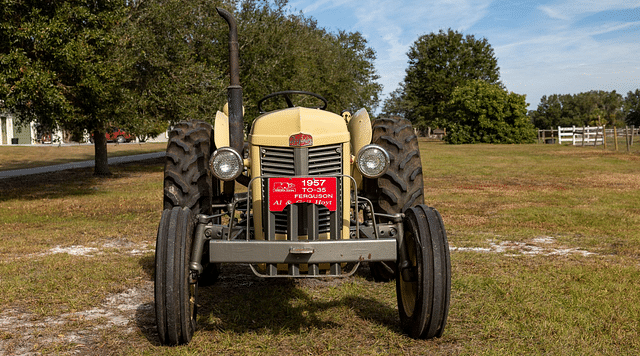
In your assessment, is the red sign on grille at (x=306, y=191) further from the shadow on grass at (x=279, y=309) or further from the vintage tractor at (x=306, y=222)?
the shadow on grass at (x=279, y=309)

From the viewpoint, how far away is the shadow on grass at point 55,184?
49.0 ft

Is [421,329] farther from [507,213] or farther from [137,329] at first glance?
[507,213]

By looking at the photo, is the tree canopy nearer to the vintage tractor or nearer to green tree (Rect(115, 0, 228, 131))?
green tree (Rect(115, 0, 228, 131))

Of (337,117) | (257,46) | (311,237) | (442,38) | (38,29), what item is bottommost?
(311,237)

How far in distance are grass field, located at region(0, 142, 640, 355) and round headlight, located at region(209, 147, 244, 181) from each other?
1175 millimetres

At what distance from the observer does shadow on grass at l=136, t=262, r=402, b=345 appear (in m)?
4.59

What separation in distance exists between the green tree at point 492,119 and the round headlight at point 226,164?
4895 cm

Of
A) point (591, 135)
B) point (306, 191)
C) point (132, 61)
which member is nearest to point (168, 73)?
point (132, 61)

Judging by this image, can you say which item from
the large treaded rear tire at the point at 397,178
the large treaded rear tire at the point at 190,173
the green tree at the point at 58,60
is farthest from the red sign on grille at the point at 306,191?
the green tree at the point at 58,60

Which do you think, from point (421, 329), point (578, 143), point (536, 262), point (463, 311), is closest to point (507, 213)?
point (536, 262)

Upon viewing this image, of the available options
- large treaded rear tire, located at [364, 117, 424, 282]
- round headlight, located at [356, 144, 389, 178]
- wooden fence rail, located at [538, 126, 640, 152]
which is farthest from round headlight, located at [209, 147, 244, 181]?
wooden fence rail, located at [538, 126, 640, 152]

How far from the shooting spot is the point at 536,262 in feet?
21.6

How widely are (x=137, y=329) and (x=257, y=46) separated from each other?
2083 cm

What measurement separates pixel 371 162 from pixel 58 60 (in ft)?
34.3
